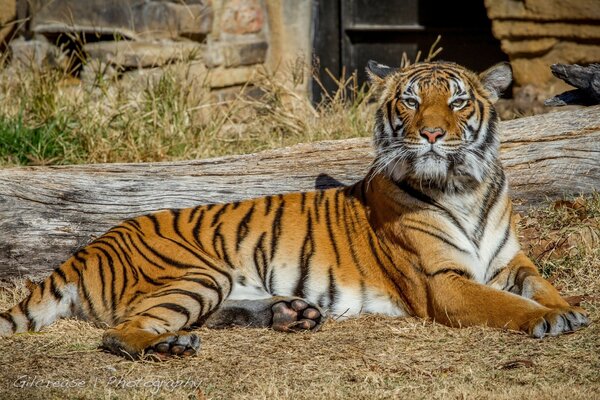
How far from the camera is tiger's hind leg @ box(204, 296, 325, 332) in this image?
4738 millimetres

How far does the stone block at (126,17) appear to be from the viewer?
8.27m

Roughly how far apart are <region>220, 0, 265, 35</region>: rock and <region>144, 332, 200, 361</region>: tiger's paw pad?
5165mm

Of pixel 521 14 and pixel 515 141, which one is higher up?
pixel 521 14

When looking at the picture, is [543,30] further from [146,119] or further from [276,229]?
[276,229]

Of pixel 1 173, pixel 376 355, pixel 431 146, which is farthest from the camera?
pixel 1 173

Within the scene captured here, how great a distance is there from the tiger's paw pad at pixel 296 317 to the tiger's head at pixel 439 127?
80 centimetres

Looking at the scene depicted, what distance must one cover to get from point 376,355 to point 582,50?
4.70m

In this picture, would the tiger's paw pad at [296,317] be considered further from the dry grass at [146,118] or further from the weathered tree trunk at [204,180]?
the dry grass at [146,118]

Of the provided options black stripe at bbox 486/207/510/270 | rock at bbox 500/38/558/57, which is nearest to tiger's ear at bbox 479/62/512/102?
black stripe at bbox 486/207/510/270

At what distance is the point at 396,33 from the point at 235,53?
177 cm

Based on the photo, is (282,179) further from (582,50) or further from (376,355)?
(582,50)

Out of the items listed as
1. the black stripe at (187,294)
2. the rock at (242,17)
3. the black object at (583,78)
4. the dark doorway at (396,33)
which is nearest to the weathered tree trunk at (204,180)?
the black object at (583,78)

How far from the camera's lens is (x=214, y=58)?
8719 mm

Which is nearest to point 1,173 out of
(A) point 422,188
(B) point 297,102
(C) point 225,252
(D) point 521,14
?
(C) point 225,252
